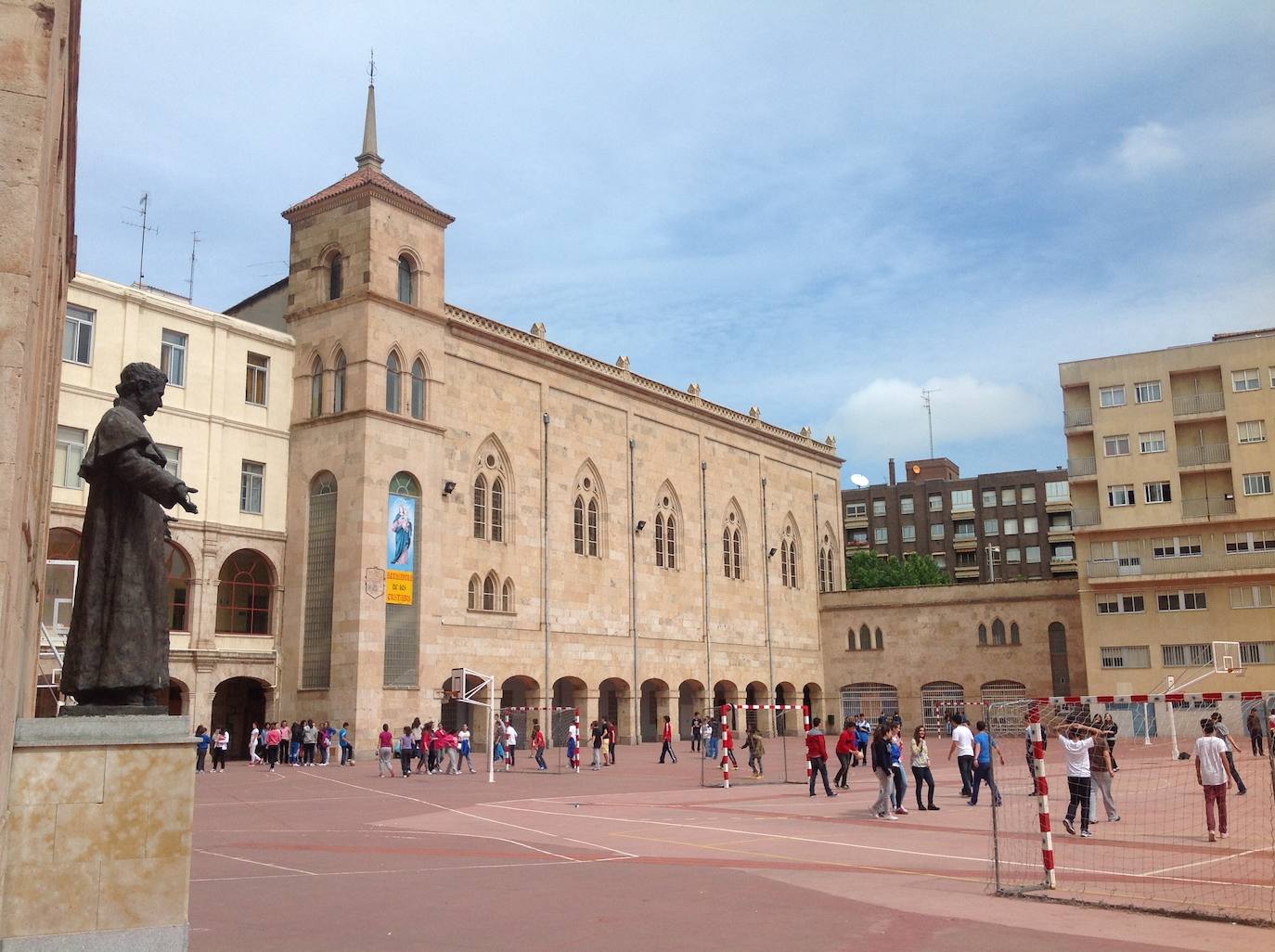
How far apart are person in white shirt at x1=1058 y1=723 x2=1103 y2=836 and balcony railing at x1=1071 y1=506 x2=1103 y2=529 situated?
3856cm

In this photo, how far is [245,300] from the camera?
1689 inches

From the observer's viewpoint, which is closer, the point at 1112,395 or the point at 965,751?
the point at 965,751

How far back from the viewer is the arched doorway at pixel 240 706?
1506 inches

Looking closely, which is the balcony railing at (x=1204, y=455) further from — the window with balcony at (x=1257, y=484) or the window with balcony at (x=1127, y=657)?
the window with balcony at (x=1127, y=657)

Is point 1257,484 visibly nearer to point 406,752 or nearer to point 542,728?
point 542,728

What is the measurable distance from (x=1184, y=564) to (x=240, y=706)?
38489 millimetres

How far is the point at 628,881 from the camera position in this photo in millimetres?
11656

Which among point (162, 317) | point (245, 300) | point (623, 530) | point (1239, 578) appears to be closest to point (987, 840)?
point (162, 317)

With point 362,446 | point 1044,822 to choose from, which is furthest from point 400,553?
point 1044,822

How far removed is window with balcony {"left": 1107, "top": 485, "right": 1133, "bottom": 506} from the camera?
169 feet

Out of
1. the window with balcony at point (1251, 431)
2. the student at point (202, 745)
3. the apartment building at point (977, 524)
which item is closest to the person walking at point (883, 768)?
the student at point (202, 745)

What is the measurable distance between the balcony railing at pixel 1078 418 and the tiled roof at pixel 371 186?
3035 cm

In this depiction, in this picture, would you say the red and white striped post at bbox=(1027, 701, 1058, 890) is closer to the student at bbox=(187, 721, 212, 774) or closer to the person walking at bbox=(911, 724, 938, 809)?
the person walking at bbox=(911, 724, 938, 809)

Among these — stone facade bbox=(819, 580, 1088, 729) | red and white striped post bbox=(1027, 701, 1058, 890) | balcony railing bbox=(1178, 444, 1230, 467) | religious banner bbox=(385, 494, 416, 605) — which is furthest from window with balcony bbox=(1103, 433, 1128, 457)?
red and white striped post bbox=(1027, 701, 1058, 890)
